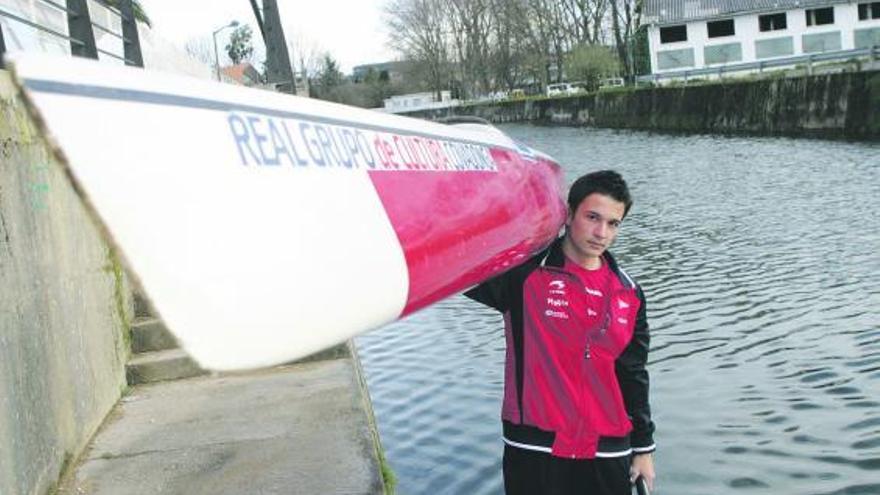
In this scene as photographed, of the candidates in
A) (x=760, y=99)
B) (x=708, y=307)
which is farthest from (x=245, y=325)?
(x=760, y=99)

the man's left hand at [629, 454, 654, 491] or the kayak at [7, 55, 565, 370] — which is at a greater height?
the kayak at [7, 55, 565, 370]

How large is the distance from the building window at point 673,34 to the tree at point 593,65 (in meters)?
3.00

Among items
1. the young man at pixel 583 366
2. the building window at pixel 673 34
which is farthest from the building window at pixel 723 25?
the young man at pixel 583 366

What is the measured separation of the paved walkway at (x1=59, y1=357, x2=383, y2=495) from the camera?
3689 millimetres

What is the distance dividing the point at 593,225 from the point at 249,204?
117cm

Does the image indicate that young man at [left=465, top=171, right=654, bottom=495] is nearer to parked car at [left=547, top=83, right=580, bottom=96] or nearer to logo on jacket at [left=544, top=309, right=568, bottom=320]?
logo on jacket at [left=544, top=309, right=568, bottom=320]

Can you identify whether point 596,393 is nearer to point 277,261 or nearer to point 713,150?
point 277,261

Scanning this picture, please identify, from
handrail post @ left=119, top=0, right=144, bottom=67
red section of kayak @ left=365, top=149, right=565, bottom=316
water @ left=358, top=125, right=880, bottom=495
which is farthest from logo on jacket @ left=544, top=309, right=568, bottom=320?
handrail post @ left=119, top=0, right=144, bottom=67

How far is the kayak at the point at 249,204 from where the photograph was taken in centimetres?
175

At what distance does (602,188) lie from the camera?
2.85 metres

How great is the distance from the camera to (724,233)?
1100 cm

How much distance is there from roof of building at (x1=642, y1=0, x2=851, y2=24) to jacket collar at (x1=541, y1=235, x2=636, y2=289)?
4921cm

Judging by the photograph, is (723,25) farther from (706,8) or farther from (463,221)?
(463,221)

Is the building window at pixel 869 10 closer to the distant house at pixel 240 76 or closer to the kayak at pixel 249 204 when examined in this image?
the distant house at pixel 240 76
